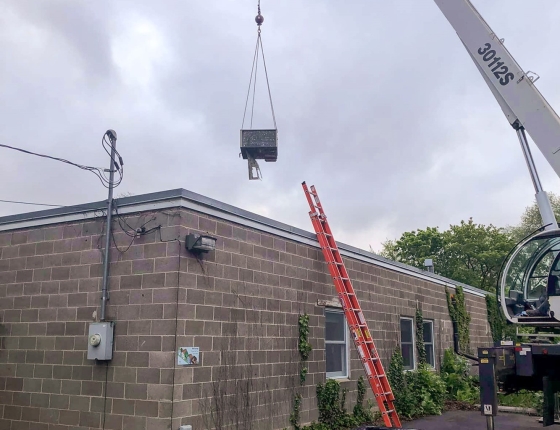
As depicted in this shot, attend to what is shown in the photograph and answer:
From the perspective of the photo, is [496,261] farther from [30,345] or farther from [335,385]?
[30,345]

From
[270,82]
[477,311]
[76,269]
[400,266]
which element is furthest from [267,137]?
[477,311]

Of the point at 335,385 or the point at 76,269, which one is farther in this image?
the point at 335,385

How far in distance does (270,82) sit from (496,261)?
30784 mm

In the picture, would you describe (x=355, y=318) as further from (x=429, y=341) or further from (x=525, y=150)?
(x=429, y=341)

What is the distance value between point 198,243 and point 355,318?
4189 millimetres

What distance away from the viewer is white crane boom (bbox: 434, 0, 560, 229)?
366 inches

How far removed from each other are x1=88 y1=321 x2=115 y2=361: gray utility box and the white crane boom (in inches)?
274

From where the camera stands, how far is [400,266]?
48.7 ft

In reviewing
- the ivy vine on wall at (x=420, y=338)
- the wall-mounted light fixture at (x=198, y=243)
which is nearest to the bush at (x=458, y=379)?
the ivy vine on wall at (x=420, y=338)

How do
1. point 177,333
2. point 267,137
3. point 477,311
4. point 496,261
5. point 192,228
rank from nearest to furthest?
point 177,333
point 192,228
point 267,137
point 477,311
point 496,261

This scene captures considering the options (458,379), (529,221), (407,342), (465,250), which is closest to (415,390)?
(407,342)

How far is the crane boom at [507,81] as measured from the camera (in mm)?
9320

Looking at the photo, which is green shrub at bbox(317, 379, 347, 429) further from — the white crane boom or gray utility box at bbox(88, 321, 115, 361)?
the white crane boom

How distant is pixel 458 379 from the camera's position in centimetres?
1589
